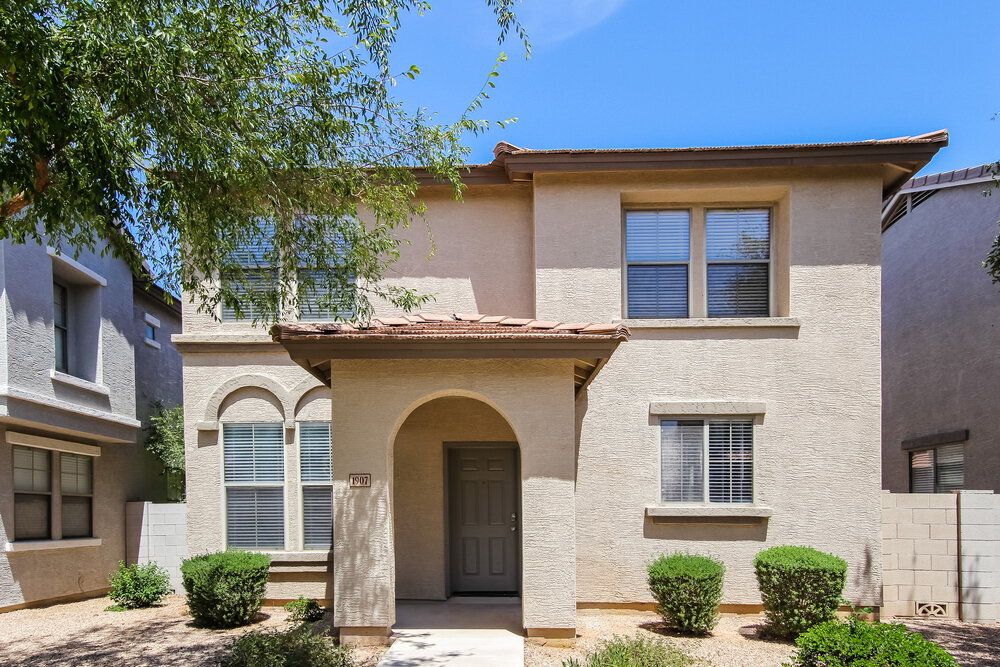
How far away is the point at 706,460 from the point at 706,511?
0.69 metres

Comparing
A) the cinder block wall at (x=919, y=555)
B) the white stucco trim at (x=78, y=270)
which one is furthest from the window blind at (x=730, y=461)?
the white stucco trim at (x=78, y=270)

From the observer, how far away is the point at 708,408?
33.7ft

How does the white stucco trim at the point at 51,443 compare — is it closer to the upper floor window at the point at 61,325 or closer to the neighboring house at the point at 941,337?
the upper floor window at the point at 61,325

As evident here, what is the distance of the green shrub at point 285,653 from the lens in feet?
22.8

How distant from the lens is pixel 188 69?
6910mm

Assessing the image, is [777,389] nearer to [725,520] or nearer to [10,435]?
[725,520]

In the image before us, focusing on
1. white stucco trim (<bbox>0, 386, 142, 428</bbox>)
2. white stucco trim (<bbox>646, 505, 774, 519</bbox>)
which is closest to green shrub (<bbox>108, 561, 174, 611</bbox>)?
white stucco trim (<bbox>0, 386, 142, 428</bbox>)

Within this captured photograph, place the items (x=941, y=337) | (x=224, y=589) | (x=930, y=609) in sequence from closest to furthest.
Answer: (x=224, y=589) < (x=930, y=609) < (x=941, y=337)

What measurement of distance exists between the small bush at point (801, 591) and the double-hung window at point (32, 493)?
11147 mm

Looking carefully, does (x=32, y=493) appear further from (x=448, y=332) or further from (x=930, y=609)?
(x=930, y=609)

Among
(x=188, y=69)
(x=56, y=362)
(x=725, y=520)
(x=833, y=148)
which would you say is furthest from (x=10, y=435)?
(x=833, y=148)

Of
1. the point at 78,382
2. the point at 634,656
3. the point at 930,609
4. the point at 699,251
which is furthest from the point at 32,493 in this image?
the point at 930,609

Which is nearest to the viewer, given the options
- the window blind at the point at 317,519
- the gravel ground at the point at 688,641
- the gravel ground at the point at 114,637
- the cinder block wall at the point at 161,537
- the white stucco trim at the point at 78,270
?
the gravel ground at the point at 688,641

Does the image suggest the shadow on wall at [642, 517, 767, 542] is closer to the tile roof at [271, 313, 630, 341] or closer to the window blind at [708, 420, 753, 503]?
the window blind at [708, 420, 753, 503]
